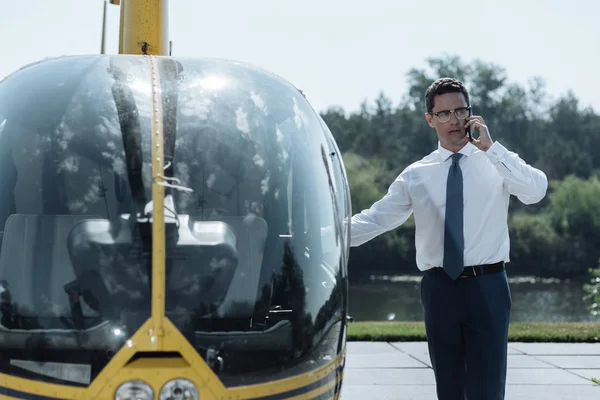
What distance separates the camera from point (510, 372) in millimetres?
6457

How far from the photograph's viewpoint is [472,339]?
3.87m

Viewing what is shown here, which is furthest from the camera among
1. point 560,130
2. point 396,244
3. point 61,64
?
point 560,130

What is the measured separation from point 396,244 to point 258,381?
5149 centimetres

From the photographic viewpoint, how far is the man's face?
3936 mm

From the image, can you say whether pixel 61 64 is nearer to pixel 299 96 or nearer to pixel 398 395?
pixel 299 96

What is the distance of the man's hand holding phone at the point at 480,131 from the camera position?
3.83 meters

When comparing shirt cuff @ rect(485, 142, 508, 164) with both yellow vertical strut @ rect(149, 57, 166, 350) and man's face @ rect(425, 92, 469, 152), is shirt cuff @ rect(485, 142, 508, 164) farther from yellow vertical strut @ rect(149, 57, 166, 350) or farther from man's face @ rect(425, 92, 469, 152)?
yellow vertical strut @ rect(149, 57, 166, 350)

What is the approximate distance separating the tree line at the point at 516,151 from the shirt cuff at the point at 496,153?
45.6 meters

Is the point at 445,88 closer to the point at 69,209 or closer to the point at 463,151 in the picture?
the point at 463,151

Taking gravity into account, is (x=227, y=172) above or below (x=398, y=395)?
above

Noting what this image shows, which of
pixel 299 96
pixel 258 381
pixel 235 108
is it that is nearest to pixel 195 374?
pixel 258 381

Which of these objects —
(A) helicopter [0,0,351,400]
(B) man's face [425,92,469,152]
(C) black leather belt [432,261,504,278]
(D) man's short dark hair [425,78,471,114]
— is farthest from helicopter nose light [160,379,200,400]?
(D) man's short dark hair [425,78,471,114]

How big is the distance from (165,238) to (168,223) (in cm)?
6

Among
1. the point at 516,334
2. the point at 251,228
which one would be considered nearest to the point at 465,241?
the point at 251,228
